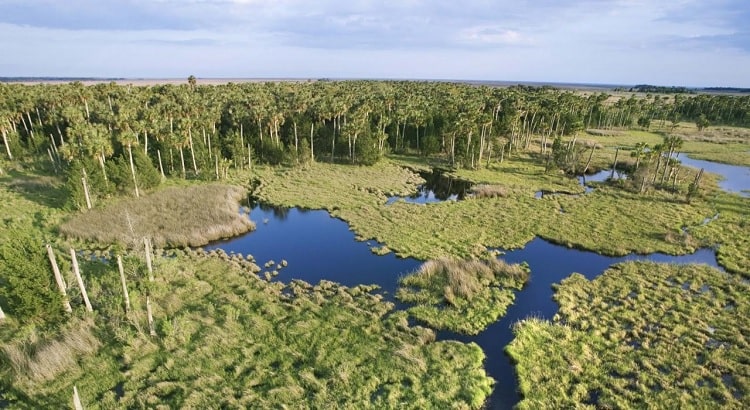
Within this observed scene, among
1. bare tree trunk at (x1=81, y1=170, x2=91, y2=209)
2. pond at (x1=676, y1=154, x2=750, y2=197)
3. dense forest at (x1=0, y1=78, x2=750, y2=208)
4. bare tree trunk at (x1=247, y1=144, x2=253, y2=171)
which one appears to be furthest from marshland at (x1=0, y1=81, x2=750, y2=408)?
pond at (x1=676, y1=154, x2=750, y2=197)

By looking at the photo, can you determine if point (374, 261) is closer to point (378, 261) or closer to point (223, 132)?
point (378, 261)

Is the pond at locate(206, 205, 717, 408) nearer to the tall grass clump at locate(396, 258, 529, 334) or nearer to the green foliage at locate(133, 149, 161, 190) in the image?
the tall grass clump at locate(396, 258, 529, 334)

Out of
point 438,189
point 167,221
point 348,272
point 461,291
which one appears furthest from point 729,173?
point 167,221

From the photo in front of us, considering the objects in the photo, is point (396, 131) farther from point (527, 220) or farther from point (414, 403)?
point (414, 403)

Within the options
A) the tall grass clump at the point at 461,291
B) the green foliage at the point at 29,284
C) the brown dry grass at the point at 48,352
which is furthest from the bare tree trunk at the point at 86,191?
the tall grass clump at the point at 461,291

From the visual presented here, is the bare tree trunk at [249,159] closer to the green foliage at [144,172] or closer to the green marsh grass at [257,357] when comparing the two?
the green foliage at [144,172]

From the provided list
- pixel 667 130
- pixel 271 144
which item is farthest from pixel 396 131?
pixel 667 130
